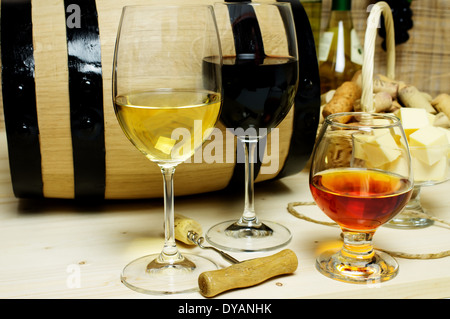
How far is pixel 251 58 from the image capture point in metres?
0.84

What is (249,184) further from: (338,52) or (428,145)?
(338,52)

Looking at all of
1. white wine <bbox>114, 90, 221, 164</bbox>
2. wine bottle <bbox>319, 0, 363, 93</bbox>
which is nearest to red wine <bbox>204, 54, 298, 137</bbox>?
white wine <bbox>114, 90, 221, 164</bbox>

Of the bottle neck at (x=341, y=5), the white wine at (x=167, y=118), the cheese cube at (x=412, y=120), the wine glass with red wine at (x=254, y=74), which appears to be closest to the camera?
the white wine at (x=167, y=118)

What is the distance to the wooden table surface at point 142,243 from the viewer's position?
2.44 ft

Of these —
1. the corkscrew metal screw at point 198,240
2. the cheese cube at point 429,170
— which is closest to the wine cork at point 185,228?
the corkscrew metal screw at point 198,240

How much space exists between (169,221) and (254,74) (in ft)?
0.75

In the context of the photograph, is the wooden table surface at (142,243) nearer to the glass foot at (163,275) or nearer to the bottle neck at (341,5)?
the glass foot at (163,275)

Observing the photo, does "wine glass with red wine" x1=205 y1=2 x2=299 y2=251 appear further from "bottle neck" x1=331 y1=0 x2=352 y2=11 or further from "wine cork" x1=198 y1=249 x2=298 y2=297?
"bottle neck" x1=331 y1=0 x2=352 y2=11

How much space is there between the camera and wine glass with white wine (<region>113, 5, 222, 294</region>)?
0.68 metres

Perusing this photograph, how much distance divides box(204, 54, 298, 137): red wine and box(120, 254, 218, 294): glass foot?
0.21 meters

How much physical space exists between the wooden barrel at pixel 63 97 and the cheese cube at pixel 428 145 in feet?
0.96

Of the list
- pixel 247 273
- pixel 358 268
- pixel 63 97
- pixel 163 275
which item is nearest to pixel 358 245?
pixel 358 268

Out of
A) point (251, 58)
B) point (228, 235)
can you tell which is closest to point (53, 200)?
point (228, 235)
